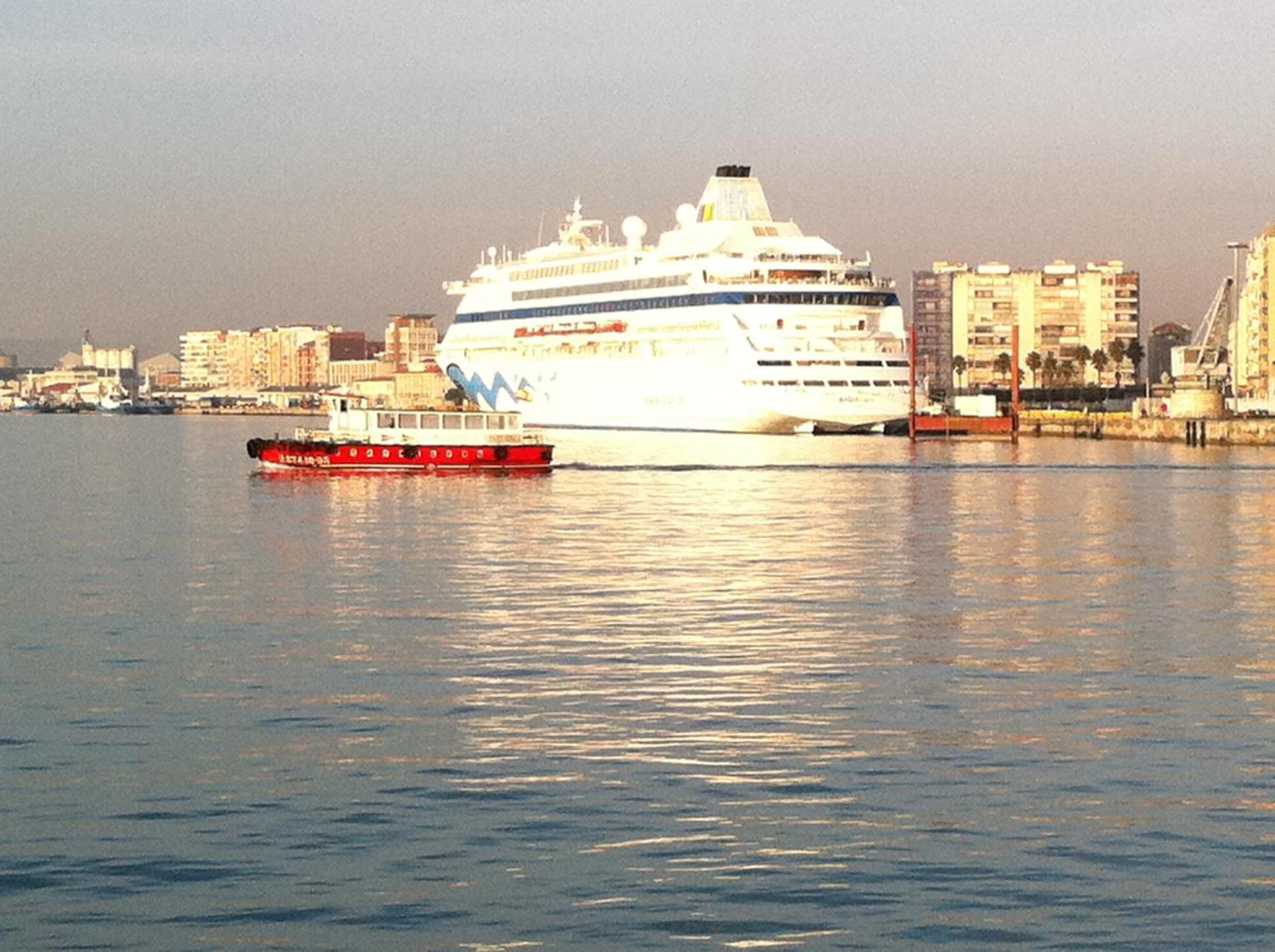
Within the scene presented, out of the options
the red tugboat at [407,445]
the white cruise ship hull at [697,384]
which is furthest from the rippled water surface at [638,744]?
the white cruise ship hull at [697,384]

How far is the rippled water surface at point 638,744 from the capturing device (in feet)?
50.9

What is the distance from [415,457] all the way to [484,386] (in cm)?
7795

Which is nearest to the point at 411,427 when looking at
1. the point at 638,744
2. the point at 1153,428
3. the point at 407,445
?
the point at 407,445

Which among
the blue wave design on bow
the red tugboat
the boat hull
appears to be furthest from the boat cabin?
the blue wave design on bow

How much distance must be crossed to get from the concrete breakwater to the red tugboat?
45805mm

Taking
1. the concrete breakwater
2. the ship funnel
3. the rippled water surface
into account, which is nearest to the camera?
the rippled water surface

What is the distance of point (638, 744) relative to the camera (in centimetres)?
2162

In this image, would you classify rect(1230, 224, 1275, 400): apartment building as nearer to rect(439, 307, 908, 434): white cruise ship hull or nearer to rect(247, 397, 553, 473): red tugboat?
rect(439, 307, 908, 434): white cruise ship hull

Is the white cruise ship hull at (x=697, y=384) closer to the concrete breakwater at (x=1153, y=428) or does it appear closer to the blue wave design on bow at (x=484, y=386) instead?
the blue wave design on bow at (x=484, y=386)

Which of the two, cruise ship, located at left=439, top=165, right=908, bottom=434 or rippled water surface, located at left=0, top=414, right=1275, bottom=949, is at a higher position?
cruise ship, located at left=439, top=165, right=908, bottom=434

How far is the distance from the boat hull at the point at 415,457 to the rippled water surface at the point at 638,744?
1366 inches

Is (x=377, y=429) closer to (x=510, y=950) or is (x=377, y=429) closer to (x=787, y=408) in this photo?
(x=787, y=408)

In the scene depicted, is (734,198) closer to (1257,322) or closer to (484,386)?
(484,386)

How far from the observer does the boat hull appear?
83.2 metres
